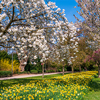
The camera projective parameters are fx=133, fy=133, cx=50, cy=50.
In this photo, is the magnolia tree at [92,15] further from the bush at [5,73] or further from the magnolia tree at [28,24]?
the bush at [5,73]

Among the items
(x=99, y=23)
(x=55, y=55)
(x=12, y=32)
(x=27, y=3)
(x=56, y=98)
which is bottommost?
(x=56, y=98)

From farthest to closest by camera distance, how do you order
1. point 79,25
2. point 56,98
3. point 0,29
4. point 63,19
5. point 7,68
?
point 7,68
point 79,25
point 63,19
point 0,29
point 56,98

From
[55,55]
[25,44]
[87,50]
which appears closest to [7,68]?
[87,50]

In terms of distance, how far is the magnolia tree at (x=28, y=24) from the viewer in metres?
6.56

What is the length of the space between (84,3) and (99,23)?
1733mm

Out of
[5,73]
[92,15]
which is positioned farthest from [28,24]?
[5,73]

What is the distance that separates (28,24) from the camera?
310 inches

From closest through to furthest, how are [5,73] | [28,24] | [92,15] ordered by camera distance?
1. [28,24]
2. [92,15]
3. [5,73]

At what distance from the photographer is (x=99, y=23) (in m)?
8.22

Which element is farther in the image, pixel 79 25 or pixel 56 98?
pixel 79 25

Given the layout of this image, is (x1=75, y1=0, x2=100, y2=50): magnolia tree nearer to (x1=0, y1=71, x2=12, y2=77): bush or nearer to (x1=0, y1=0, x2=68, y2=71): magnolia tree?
(x1=0, y1=0, x2=68, y2=71): magnolia tree

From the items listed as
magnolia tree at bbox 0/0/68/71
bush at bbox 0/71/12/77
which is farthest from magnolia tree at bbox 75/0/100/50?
bush at bbox 0/71/12/77

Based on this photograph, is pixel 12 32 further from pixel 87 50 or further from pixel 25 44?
pixel 87 50

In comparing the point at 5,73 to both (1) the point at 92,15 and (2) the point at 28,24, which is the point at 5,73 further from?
(1) the point at 92,15
